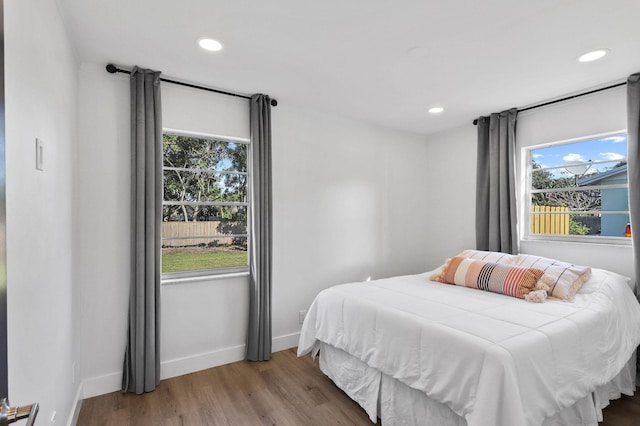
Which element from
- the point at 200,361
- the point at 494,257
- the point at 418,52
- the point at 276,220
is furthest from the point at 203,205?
the point at 494,257

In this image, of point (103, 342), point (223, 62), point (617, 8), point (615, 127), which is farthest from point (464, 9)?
point (103, 342)

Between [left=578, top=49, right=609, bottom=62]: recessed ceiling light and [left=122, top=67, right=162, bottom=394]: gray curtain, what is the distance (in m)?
3.16

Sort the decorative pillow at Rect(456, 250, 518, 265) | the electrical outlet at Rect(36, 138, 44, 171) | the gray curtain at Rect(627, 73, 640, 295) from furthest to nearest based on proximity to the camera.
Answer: the decorative pillow at Rect(456, 250, 518, 265) < the gray curtain at Rect(627, 73, 640, 295) < the electrical outlet at Rect(36, 138, 44, 171)

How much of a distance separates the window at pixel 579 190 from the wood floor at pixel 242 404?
1.39 m

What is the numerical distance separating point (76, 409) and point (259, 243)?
172 cm

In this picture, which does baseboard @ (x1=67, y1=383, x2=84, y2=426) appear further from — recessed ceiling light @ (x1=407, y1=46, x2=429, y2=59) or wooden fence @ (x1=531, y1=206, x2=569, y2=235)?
wooden fence @ (x1=531, y1=206, x2=569, y2=235)

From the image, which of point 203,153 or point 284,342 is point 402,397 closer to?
point 284,342

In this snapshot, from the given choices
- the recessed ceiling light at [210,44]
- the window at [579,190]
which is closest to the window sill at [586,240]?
the window at [579,190]

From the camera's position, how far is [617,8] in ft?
6.05

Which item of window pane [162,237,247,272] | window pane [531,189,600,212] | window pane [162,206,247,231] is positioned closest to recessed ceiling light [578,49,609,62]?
window pane [531,189,600,212]

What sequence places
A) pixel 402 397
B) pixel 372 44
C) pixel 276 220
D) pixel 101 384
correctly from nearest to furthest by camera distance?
pixel 402 397, pixel 372 44, pixel 101 384, pixel 276 220

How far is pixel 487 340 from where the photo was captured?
1.68 metres

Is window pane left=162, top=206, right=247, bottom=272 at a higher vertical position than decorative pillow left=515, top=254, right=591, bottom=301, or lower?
higher

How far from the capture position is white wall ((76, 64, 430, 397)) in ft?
8.32
